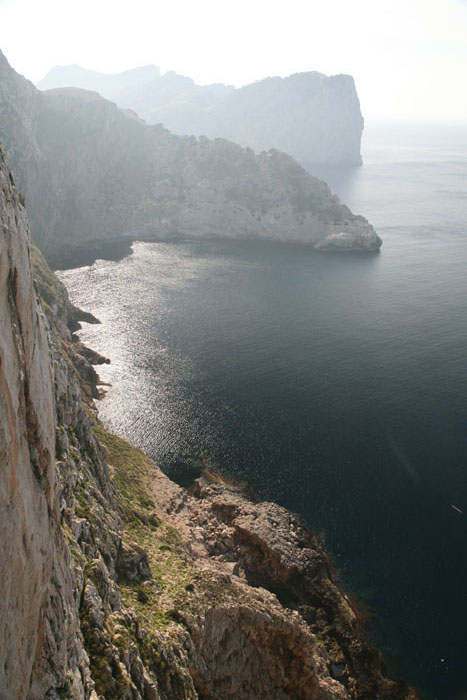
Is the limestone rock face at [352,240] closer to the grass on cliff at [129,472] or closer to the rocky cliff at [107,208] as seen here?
the rocky cliff at [107,208]

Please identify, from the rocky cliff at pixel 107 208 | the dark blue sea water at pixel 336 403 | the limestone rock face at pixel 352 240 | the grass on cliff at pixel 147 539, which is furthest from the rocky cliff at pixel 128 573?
the limestone rock face at pixel 352 240

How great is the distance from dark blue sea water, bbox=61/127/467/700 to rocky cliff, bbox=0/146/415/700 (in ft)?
18.8

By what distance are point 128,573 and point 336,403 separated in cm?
5433

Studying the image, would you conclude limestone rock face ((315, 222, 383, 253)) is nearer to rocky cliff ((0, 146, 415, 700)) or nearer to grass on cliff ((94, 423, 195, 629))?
rocky cliff ((0, 146, 415, 700))

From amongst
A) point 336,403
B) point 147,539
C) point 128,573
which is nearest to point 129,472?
point 147,539

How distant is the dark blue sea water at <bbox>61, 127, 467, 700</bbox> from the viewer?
181 ft

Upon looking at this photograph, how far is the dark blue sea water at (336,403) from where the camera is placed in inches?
2178

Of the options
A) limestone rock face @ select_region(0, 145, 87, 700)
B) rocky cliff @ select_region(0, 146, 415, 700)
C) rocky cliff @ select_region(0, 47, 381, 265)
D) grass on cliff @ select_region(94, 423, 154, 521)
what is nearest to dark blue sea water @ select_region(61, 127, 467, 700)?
rocky cliff @ select_region(0, 146, 415, 700)

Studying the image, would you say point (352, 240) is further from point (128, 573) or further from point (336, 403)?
point (128, 573)

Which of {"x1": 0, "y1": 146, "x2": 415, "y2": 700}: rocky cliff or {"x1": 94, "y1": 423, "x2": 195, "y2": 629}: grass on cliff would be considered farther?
{"x1": 94, "y1": 423, "x2": 195, "y2": 629}: grass on cliff

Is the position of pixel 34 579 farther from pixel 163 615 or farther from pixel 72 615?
pixel 163 615

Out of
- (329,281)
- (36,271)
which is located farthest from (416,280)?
(36,271)

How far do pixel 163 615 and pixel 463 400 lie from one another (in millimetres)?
67948

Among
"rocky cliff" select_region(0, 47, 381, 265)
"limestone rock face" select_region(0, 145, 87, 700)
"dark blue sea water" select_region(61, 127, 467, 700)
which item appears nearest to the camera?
"limestone rock face" select_region(0, 145, 87, 700)
